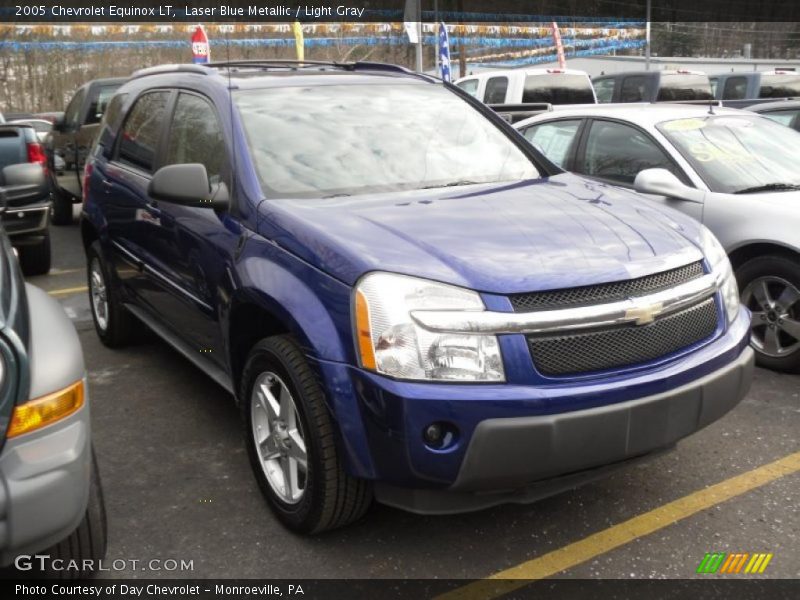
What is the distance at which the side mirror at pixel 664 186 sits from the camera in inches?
191

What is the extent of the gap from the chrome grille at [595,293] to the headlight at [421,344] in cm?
16

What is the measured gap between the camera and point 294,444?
2.91m

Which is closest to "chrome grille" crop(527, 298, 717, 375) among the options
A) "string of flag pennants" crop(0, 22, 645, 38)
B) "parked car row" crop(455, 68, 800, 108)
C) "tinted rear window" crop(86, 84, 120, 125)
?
"tinted rear window" crop(86, 84, 120, 125)

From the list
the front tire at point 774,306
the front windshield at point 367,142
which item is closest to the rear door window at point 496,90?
the front tire at point 774,306

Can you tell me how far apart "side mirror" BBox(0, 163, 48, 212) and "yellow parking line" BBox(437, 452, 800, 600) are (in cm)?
282

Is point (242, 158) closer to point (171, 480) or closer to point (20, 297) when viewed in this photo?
point (20, 297)

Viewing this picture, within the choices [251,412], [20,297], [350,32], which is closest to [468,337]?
[251,412]

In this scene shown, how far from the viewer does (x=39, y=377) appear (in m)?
2.20

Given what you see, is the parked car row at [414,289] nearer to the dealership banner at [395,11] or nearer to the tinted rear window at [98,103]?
the tinted rear window at [98,103]

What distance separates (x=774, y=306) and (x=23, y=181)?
480cm

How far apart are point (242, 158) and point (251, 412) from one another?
107 centimetres

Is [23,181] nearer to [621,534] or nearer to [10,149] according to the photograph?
[10,149]

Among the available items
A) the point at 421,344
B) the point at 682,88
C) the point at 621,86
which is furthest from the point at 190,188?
the point at 682,88

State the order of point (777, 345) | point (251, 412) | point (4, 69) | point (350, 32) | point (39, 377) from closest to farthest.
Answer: point (39, 377) → point (251, 412) → point (777, 345) → point (4, 69) → point (350, 32)
